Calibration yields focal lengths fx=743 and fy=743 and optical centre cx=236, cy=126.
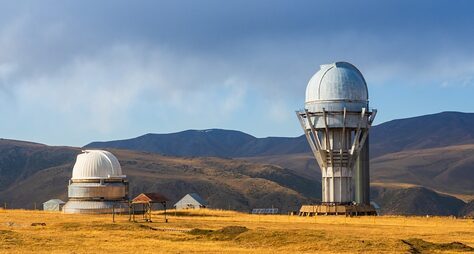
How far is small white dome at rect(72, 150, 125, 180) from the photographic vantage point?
312 ft

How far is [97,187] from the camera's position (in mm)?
94188

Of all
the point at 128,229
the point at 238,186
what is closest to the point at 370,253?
the point at 128,229

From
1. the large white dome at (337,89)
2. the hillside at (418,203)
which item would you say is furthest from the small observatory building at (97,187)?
the hillside at (418,203)

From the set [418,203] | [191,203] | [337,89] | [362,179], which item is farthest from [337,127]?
[418,203]

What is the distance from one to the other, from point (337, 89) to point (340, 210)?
47.3 ft

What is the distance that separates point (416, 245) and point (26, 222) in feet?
136

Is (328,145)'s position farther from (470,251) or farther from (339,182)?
(470,251)

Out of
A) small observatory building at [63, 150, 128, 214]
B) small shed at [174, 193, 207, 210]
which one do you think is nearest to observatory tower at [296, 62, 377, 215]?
small observatory building at [63, 150, 128, 214]

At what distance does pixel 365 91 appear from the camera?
91.3 meters

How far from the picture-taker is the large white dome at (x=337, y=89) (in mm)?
88938

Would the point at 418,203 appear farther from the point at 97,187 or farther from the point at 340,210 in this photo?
the point at 97,187

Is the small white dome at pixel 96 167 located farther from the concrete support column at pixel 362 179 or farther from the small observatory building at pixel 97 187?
the concrete support column at pixel 362 179

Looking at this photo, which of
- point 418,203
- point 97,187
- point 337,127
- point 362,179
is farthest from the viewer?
point 418,203

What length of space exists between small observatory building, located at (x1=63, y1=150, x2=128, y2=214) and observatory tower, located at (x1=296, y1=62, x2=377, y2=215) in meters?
24.1
